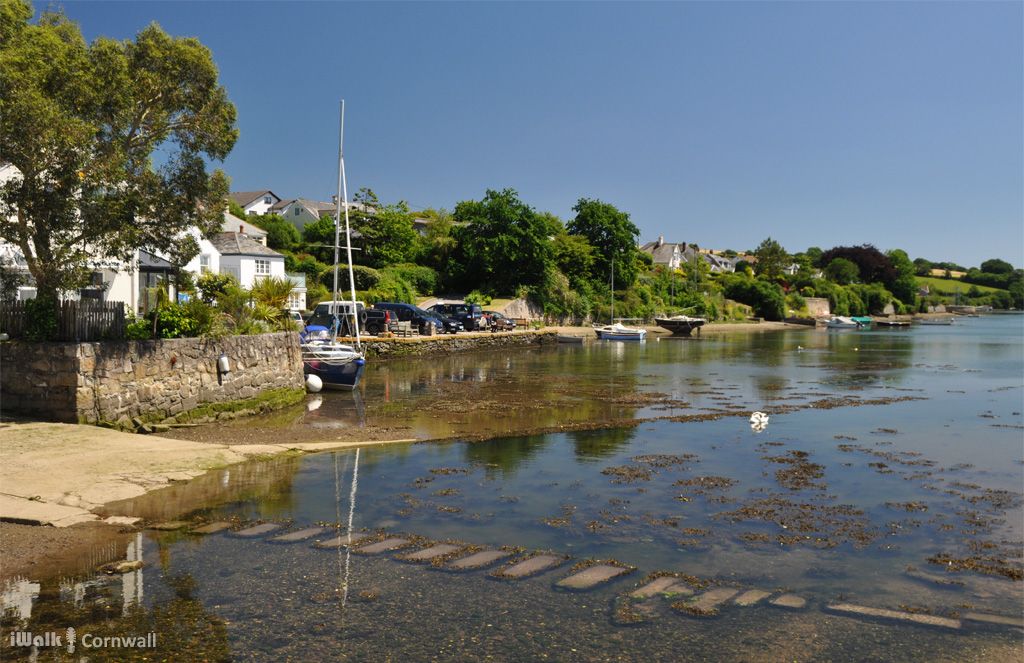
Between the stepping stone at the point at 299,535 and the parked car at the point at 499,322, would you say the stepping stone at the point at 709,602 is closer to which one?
the stepping stone at the point at 299,535

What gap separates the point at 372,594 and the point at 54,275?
515 inches

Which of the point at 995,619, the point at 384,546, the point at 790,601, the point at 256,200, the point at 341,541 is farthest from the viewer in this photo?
the point at 256,200

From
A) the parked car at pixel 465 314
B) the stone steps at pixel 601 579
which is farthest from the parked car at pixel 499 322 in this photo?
the stone steps at pixel 601 579

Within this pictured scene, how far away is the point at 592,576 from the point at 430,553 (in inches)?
84.3

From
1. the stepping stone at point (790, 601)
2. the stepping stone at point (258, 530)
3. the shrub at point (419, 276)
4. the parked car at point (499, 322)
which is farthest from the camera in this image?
the shrub at point (419, 276)

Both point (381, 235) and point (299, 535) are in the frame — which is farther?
point (381, 235)

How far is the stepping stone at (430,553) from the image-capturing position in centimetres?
1005

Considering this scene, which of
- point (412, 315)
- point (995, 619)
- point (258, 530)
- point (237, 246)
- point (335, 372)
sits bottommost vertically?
point (995, 619)

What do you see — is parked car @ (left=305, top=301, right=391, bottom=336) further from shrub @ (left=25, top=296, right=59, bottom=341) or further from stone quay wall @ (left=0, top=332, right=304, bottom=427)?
shrub @ (left=25, top=296, right=59, bottom=341)

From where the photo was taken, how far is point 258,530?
11031 mm

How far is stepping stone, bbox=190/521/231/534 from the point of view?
1086 cm

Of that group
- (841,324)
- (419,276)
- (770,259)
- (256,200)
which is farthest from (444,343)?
(770,259)

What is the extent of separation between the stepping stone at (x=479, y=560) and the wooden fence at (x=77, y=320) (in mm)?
11736

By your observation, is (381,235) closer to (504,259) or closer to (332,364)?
(504,259)
